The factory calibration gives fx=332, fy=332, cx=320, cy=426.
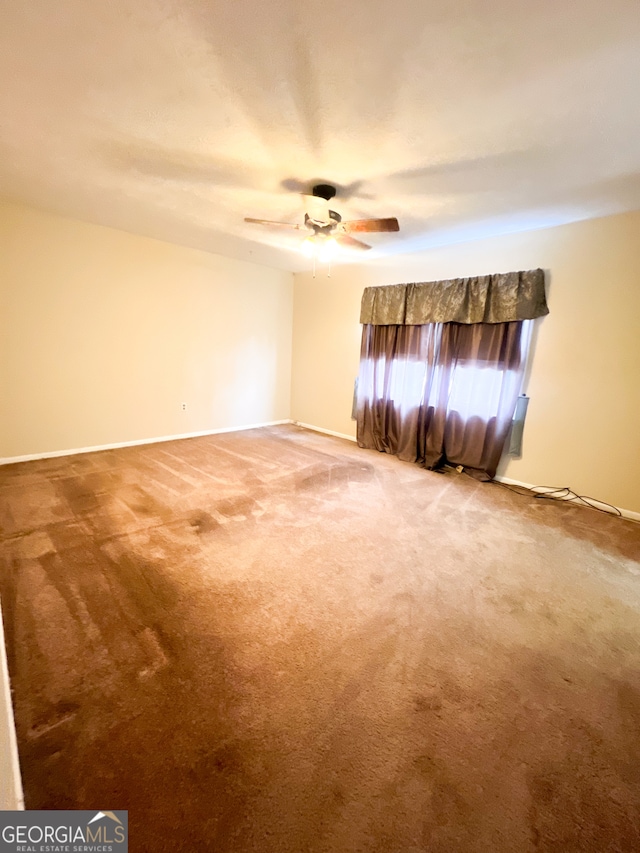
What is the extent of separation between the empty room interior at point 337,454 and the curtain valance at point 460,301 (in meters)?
0.03

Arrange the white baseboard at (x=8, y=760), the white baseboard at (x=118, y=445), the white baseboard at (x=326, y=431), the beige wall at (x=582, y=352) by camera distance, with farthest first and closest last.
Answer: the white baseboard at (x=326, y=431) → the white baseboard at (x=118, y=445) → the beige wall at (x=582, y=352) → the white baseboard at (x=8, y=760)

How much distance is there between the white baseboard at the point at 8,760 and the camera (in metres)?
0.90

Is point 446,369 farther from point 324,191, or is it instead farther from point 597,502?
point 324,191

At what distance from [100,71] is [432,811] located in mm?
3145

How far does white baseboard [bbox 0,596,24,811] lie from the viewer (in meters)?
0.90

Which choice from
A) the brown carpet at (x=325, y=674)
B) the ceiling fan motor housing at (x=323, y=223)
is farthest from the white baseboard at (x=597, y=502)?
the ceiling fan motor housing at (x=323, y=223)

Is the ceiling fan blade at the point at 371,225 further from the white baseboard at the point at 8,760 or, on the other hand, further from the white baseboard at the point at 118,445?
the white baseboard at the point at 118,445

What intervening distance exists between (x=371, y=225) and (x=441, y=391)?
203 centimetres

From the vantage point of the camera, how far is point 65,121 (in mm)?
1869

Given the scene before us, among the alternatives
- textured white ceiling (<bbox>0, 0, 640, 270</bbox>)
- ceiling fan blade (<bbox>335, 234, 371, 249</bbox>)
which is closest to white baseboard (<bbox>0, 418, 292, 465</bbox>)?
textured white ceiling (<bbox>0, 0, 640, 270</bbox>)

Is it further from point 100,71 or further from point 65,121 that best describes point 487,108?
point 65,121

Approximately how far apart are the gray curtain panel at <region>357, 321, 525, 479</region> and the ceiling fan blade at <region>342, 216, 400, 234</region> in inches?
65.3

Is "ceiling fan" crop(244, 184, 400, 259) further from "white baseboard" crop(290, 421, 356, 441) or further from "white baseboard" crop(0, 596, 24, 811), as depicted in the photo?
"white baseboard" crop(0, 596, 24, 811)

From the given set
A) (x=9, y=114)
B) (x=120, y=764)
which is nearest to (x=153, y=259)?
(x=9, y=114)
